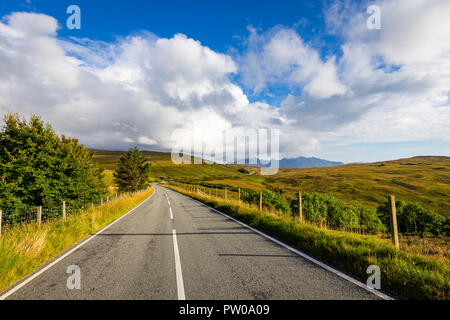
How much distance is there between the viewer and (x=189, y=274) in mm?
4258

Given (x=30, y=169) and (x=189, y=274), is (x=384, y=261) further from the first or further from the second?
(x=30, y=169)

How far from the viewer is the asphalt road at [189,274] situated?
11.4 feet

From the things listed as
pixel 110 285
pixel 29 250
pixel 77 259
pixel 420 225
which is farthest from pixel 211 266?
pixel 420 225

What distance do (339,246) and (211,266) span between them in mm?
3546

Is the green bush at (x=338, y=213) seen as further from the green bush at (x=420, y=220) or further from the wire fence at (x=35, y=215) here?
the wire fence at (x=35, y=215)

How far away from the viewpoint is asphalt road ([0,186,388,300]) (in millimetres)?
3488

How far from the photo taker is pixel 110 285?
382 cm

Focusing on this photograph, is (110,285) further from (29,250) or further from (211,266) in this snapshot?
(29,250)
